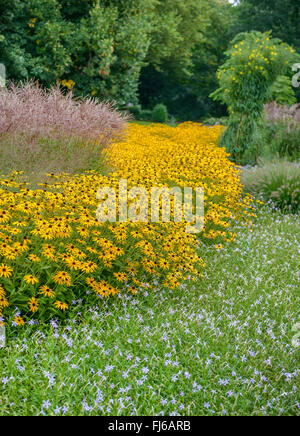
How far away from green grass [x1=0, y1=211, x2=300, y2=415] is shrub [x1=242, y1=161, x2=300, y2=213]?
3.95m

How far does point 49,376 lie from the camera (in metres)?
2.75

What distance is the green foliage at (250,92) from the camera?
11.9m

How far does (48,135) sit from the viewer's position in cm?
793

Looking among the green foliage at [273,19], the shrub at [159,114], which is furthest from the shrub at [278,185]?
Result: the green foliage at [273,19]

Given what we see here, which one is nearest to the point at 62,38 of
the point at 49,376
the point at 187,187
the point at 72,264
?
the point at 187,187

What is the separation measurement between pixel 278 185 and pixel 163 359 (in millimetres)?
6036

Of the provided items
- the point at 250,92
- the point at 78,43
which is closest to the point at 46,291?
the point at 250,92

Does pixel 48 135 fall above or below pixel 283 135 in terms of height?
above

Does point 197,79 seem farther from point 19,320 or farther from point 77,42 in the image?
point 19,320

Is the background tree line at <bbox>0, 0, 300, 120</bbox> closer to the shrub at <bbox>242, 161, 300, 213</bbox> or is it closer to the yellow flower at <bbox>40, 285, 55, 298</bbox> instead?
the shrub at <bbox>242, 161, 300, 213</bbox>

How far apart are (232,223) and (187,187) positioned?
1107mm

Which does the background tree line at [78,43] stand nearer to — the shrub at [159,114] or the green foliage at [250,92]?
the green foliage at [250,92]

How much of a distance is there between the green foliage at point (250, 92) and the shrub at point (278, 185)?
309cm
